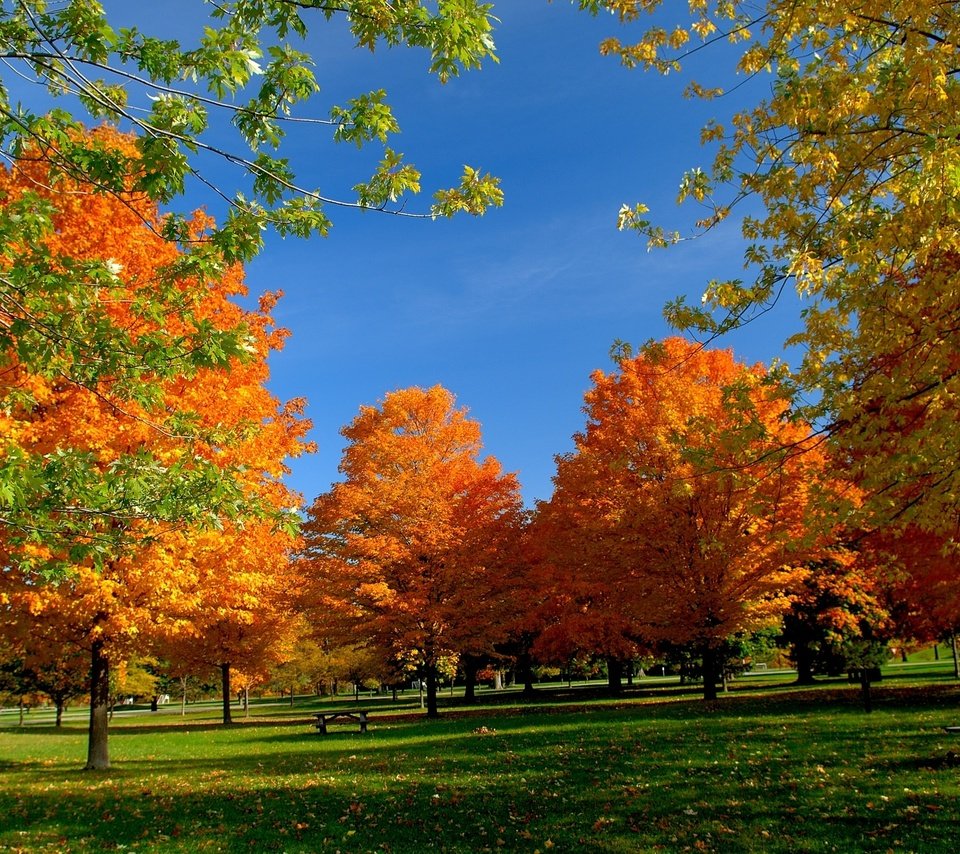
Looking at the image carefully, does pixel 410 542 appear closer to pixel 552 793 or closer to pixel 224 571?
pixel 224 571

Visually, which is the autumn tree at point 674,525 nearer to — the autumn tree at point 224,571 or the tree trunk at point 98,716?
the autumn tree at point 224,571

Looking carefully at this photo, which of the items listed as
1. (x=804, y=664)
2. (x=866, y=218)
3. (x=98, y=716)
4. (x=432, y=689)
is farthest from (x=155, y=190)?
(x=804, y=664)

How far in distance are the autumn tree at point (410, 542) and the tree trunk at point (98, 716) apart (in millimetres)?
8442

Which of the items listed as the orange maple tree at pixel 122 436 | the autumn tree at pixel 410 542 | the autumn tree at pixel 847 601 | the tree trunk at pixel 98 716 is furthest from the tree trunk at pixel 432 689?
the autumn tree at pixel 847 601

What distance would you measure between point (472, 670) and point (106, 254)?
3308cm

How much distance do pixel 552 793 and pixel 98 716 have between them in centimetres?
1203

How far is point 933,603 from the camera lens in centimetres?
1714

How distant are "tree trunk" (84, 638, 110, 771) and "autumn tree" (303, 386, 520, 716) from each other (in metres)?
8.44

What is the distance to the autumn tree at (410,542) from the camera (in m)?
23.9

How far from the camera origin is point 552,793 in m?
9.07

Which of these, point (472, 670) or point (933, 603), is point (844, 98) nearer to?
point (933, 603)

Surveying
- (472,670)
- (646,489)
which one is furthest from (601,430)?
(472,670)

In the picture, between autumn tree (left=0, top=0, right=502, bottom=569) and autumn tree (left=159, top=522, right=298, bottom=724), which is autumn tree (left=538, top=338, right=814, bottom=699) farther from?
autumn tree (left=0, top=0, right=502, bottom=569)

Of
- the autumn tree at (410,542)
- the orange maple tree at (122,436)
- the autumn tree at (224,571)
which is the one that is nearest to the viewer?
the orange maple tree at (122,436)
